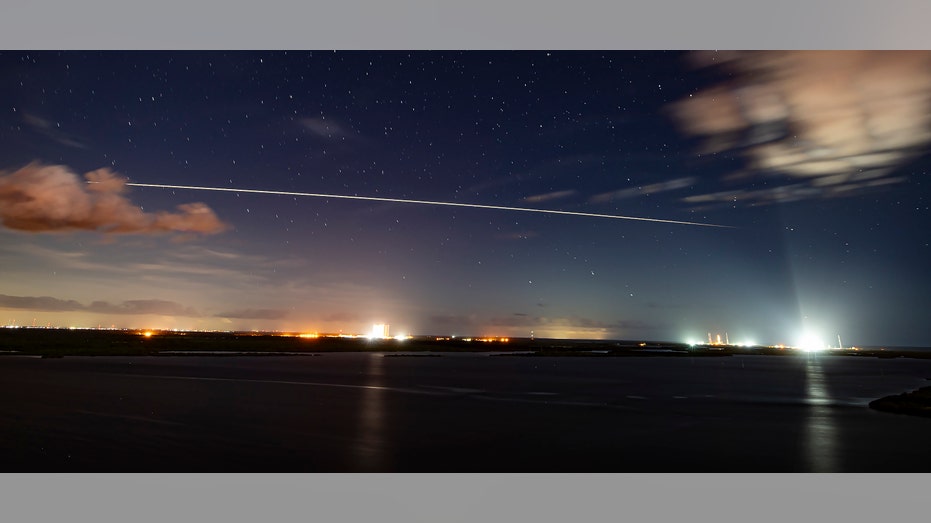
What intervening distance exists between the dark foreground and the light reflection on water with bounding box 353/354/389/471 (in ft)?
0.16

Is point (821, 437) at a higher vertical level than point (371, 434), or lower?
lower

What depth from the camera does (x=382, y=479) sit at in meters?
12.2

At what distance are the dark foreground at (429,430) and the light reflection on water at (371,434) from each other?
50mm

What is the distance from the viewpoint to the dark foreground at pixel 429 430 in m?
14.0

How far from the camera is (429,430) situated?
61.2ft

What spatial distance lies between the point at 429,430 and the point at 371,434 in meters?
1.83

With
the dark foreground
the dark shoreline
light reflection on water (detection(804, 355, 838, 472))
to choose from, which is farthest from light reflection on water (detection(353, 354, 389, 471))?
the dark shoreline

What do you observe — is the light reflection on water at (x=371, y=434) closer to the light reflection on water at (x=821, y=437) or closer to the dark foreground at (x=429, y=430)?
the dark foreground at (x=429, y=430)

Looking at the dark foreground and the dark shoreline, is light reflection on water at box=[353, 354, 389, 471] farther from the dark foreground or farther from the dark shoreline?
the dark shoreline

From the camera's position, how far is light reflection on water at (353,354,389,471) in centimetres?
1402

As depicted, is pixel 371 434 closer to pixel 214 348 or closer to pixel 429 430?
pixel 429 430

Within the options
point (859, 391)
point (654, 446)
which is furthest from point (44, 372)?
point (859, 391)

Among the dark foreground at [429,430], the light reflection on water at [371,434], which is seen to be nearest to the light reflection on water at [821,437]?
the dark foreground at [429,430]

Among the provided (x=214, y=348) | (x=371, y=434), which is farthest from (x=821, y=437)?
(x=214, y=348)
